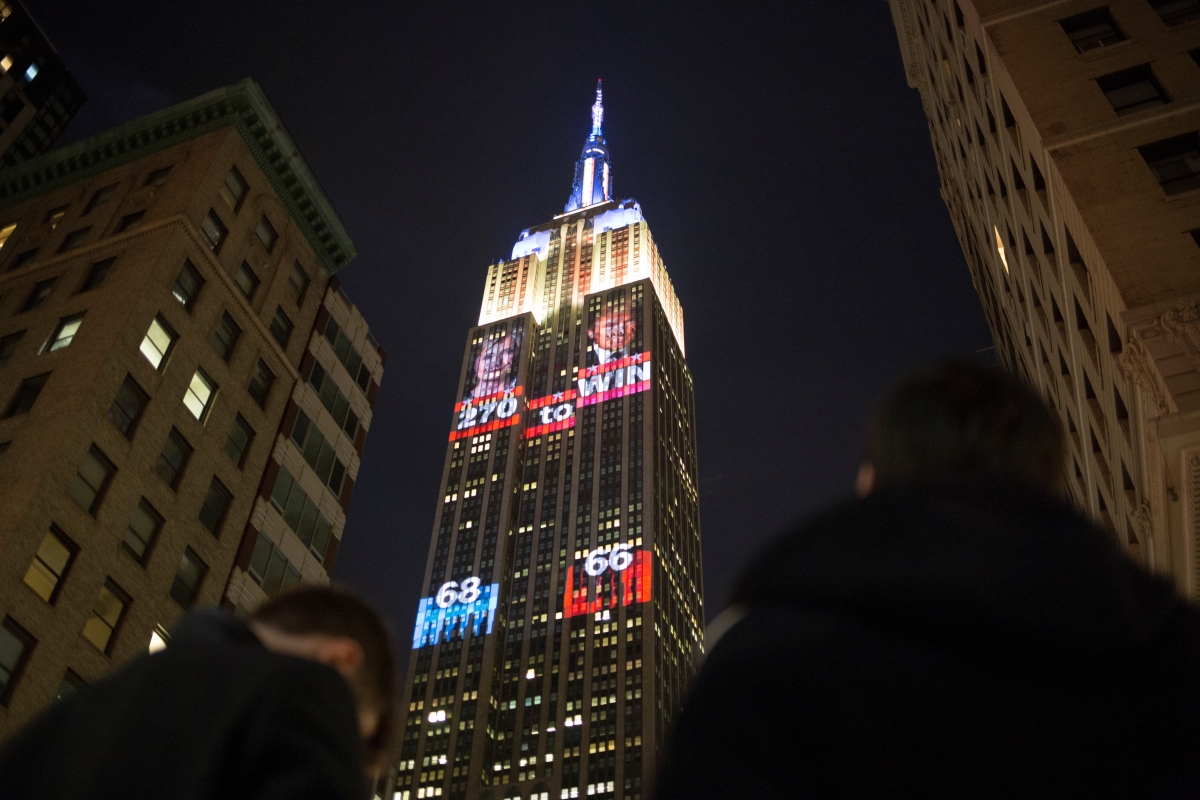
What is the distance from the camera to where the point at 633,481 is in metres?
172

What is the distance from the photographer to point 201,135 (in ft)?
124

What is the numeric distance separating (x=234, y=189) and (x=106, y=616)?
18092mm

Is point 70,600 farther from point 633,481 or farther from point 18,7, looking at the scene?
point 633,481

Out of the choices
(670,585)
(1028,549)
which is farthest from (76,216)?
(670,585)

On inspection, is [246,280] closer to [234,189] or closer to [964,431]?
[234,189]

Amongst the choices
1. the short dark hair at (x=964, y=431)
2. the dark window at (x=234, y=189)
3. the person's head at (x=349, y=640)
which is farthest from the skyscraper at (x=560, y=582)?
the short dark hair at (x=964, y=431)

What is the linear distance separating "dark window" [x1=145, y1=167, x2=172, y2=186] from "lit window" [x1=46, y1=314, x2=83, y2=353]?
7.96 meters

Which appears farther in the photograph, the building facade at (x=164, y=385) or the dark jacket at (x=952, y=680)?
the building facade at (x=164, y=385)

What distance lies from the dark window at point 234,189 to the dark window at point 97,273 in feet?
16.7

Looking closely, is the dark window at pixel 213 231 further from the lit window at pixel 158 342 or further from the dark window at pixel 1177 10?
the dark window at pixel 1177 10

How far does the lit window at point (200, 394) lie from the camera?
30.7 metres

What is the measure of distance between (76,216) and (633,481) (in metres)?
140

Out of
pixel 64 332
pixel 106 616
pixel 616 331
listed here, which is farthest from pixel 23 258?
pixel 616 331

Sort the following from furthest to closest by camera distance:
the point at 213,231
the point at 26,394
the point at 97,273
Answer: the point at 213,231 → the point at 97,273 → the point at 26,394
